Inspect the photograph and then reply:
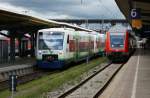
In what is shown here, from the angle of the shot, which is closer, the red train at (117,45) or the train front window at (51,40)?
the train front window at (51,40)

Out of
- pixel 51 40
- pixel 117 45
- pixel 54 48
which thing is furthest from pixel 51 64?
pixel 117 45

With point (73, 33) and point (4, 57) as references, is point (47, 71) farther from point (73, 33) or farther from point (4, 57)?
point (4, 57)

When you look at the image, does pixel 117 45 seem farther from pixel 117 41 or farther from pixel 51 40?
pixel 51 40

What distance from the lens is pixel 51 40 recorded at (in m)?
34.7

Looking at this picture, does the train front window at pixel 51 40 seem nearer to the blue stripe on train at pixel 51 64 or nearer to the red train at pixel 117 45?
the blue stripe on train at pixel 51 64

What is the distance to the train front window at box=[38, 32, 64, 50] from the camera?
34.5m

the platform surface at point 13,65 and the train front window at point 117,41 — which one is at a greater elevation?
the train front window at point 117,41

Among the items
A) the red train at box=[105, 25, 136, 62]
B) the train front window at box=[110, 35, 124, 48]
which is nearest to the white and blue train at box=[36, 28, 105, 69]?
the red train at box=[105, 25, 136, 62]

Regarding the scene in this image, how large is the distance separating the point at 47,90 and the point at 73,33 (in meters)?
17.6

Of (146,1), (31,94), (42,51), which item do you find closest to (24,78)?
(42,51)

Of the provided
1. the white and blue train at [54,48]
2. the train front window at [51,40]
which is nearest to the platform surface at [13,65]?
the white and blue train at [54,48]

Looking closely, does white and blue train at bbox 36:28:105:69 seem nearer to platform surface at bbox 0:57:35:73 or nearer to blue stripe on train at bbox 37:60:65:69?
blue stripe on train at bbox 37:60:65:69

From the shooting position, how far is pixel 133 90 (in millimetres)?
20750

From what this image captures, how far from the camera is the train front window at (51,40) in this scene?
113ft
